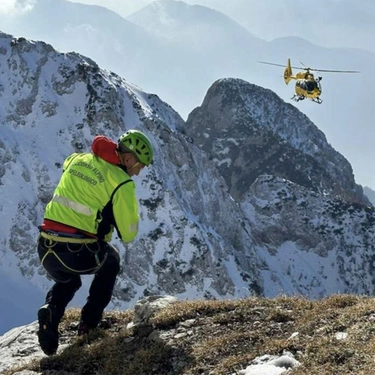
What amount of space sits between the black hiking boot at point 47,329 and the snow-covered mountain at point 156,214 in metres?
103

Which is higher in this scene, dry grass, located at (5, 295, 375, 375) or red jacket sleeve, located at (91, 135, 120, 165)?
red jacket sleeve, located at (91, 135, 120, 165)

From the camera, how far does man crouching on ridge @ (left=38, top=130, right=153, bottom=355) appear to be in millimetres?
8219

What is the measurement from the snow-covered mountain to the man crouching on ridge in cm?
10291

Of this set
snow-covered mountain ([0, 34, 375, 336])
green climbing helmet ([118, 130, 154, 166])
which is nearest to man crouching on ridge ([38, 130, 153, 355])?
green climbing helmet ([118, 130, 154, 166])

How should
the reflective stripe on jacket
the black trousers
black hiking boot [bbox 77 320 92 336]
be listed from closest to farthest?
the reflective stripe on jacket < the black trousers < black hiking boot [bbox 77 320 92 336]

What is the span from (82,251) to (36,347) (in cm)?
252

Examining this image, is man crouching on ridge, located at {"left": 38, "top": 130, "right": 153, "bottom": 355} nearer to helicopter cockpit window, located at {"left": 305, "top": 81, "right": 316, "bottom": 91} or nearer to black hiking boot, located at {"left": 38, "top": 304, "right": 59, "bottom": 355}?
black hiking boot, located at {"left": 38, "top": 304, "right": 59, "bottom": 355}

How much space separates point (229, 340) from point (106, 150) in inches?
137

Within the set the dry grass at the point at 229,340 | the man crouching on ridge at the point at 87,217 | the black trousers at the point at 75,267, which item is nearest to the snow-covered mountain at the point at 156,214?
the dry grass at the point at 229,340

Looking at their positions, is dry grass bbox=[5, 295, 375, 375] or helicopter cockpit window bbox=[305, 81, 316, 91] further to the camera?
helicopter cockpit window bbox=[305, 81, 316, 91]

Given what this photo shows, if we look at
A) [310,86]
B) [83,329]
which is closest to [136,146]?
[83,329]

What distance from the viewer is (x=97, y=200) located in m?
8.29

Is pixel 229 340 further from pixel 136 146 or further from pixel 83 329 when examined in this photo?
pixel 136 146

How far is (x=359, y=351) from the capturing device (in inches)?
251
